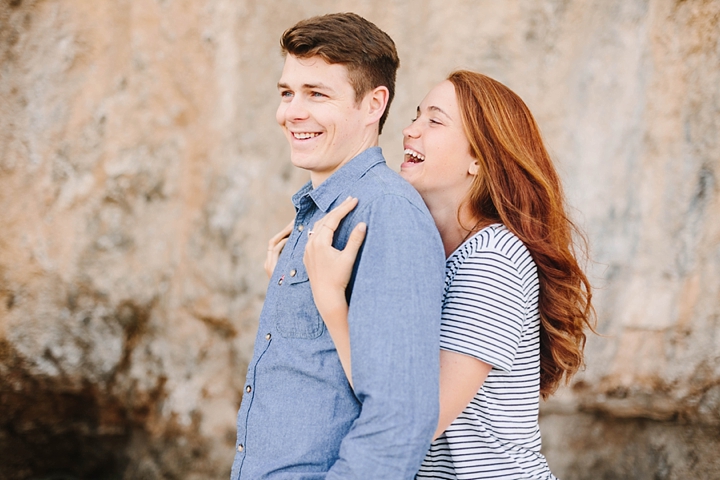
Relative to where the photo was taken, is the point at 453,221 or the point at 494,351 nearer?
the point at 494,351

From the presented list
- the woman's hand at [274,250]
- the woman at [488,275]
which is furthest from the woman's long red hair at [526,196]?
the woman's hand at [274,250]

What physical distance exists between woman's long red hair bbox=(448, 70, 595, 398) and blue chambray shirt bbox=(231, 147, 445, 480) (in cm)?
36

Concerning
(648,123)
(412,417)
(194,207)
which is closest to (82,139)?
(194,207)

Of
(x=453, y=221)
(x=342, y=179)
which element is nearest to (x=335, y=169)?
(x=342, y=179)

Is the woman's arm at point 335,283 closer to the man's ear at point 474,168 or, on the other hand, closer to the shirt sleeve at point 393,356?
the shirt sleeve at point 393,356

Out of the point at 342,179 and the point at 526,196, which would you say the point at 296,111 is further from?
the point at 526,196

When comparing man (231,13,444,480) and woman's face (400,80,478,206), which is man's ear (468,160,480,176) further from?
man (231,13,444,480)

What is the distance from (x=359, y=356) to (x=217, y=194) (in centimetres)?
249

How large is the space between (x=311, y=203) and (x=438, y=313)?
0.54 m

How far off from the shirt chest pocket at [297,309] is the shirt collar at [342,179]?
0.18m

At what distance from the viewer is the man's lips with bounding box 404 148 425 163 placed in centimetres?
189

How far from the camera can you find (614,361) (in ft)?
11.8

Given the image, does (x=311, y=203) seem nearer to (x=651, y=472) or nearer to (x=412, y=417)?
(x=412, y=417)

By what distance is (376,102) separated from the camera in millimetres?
1671
